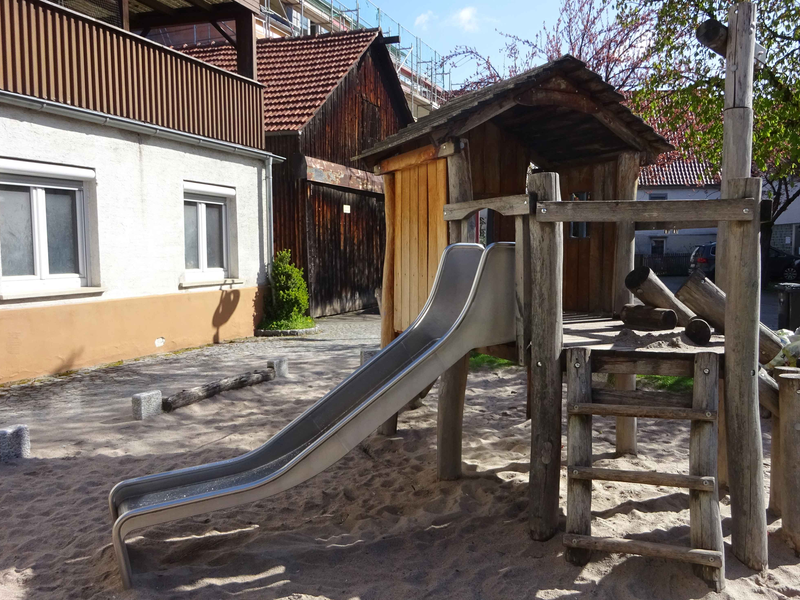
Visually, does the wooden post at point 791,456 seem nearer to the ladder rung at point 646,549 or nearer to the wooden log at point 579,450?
the ladder rung at point 646,549

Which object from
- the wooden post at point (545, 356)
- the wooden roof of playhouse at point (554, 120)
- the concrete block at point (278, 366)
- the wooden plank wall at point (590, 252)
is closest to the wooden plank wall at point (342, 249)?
the concrete block at point (278, 366)

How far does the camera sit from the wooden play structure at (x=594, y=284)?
3475 mm

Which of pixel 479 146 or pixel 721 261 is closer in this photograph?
pixel 721 261

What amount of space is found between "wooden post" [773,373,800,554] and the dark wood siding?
10.8 meters

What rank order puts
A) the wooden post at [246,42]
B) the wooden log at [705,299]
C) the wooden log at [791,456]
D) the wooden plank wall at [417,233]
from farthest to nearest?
the wooden post at [246,42], the wooden plank wall at [417,233], the wooden log at [705,299], the wooden log at [791,456]

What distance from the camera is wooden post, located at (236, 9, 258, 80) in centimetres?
1140

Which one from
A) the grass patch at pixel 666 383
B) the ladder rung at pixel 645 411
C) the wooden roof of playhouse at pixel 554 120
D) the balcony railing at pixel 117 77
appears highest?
the balcony railing at pixel 117 77

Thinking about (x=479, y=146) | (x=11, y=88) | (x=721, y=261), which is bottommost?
(x=721, y=261)

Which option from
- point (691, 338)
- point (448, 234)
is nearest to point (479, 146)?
point (448, 234)

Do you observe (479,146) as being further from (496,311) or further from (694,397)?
(694,397)

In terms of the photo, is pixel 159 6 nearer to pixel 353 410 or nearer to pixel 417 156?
pixel 417 156

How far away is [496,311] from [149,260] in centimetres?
695

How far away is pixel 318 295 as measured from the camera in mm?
14398

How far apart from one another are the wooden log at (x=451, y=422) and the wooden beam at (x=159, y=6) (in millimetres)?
9211
